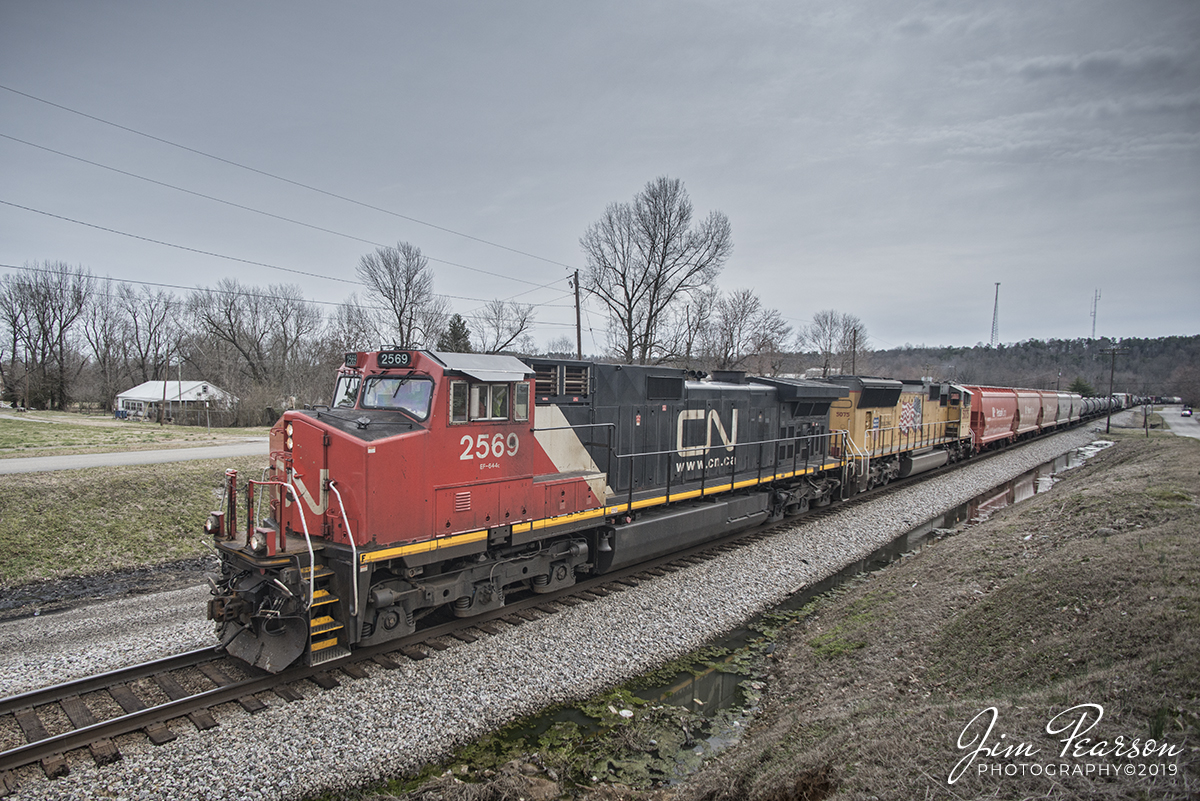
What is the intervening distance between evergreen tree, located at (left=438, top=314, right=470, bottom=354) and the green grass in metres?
22.8

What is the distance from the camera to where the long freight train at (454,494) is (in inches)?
242

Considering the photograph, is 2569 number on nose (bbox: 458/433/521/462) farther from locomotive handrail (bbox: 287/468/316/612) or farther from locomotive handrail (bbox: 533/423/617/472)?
locomotive handrail (bbox: 287/468/316/612)

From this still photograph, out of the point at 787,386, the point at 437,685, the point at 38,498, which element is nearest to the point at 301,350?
the point at 38,498

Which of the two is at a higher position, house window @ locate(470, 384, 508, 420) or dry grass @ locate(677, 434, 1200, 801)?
house window @ locate(470, 384, 508, 420)

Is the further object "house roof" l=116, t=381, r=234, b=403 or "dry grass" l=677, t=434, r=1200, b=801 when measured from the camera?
"house roof" l=116, t=381, r=234, b=403

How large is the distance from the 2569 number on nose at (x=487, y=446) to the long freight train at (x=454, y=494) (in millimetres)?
16

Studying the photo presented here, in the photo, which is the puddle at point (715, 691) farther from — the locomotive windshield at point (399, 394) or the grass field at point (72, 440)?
the grass field at point (72, 440)

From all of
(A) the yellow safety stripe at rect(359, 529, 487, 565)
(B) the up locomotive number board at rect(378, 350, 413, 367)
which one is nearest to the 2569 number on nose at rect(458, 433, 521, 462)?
(A) the yellow safety stripe at rect(359, 529, 487, 565)

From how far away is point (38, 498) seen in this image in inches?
477

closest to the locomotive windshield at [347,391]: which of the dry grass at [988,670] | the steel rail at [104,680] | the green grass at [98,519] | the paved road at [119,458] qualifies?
the steel rail at [104,680]

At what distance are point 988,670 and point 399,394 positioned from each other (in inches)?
269

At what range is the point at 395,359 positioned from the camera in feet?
23.8

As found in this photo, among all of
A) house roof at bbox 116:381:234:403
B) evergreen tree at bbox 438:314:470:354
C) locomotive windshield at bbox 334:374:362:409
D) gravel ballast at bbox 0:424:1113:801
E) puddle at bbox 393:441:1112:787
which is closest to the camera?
gravel ballast at bbox 0:424:1113:801

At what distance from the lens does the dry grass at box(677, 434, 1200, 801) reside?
373 cm
